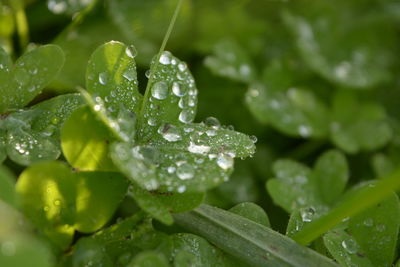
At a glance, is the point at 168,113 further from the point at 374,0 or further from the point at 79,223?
A: the point at 374,0

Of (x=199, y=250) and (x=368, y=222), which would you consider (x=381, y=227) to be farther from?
(x=199, y=250)

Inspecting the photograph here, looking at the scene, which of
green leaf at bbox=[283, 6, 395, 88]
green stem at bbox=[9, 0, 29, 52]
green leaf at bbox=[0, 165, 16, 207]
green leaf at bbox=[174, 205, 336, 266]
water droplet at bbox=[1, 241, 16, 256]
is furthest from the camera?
green leaf at bbox=[283, 6, 395, 88]

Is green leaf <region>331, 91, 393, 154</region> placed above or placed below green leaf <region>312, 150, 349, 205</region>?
below

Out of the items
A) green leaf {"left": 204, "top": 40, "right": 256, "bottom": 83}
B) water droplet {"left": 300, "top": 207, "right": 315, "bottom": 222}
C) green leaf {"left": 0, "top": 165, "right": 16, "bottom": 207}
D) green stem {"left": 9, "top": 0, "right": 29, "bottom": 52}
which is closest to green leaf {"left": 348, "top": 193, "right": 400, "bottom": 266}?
water droplet {"left": 300, "top": 207, "right": 315, "bottom": 222}

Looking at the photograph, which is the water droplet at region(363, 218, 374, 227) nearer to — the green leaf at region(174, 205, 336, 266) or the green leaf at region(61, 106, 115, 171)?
the green leaf at region(174, 205, 336, 266)

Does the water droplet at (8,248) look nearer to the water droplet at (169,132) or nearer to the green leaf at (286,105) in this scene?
the water droplet at (169,132)

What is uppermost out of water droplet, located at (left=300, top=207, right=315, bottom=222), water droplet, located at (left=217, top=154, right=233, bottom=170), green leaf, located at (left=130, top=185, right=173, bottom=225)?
water droplet, located at (left=217, top=154, right=233, bottom=170)

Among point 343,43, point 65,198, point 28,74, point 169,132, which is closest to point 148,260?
point 65,198
